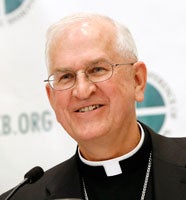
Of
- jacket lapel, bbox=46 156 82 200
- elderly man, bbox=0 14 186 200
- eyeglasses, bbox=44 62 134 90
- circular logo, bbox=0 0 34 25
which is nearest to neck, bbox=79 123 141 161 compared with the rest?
elderly man, bbox=0 14 186 200

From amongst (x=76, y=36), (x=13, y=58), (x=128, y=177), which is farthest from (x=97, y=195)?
(x=13, y=58)

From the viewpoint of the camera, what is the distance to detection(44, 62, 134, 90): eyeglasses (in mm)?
1702

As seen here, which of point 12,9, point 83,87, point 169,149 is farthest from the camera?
point 12,9

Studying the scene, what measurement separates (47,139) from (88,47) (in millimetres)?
879

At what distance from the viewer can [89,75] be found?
5.58 feet

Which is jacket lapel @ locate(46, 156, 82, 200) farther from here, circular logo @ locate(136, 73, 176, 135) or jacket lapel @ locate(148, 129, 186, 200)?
circular logo @ locate(136, 73, 176, 135)

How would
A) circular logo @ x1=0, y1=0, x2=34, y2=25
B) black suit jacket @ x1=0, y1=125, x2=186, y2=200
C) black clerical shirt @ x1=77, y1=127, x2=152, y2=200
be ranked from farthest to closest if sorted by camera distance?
circular logo @ x1=0, y1=0, x2=34, y2=25, black clerical shirt @ x1=77, y1=127, x2=152, y2=200, black suit jacket @ x1=0, y1=125, x2=186, y2=200

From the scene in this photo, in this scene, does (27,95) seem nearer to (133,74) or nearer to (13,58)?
(13,58)

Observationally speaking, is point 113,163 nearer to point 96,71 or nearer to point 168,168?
point 168,168

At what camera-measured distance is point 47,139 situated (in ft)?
8.12

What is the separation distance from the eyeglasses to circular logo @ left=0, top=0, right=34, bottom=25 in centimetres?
79

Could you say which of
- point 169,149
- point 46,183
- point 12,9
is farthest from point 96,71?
point 12,9

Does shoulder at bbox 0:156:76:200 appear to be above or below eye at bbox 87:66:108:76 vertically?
below

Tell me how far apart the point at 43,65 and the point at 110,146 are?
2.62ft
